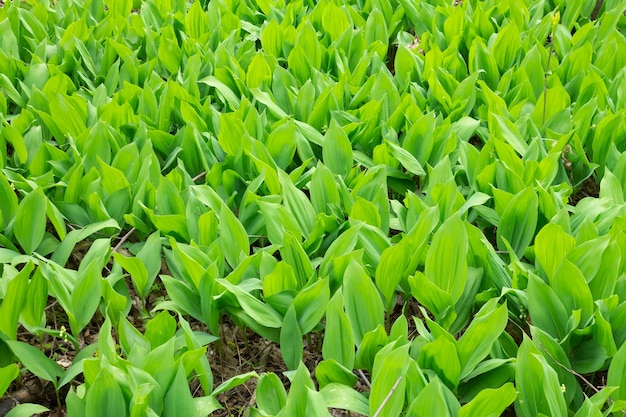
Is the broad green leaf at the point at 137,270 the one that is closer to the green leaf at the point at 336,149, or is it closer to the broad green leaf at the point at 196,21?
the green leaf at the point at 336,149

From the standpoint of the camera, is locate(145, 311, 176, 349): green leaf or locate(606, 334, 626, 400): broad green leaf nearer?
locate(606, 334, 626, 400): broad green leaf

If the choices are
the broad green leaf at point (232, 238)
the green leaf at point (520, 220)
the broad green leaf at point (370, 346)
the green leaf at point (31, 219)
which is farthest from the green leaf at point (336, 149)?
the green leaf at point (31, 219)

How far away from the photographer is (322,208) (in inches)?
95.8

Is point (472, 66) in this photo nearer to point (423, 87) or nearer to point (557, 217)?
point (423, 87)

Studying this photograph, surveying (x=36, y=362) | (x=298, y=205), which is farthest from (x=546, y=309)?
(x=36, y=362)

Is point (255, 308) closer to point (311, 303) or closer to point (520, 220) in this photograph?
point (311, 303)

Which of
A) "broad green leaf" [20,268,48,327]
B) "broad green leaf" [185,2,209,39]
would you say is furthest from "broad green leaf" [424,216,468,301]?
"broad green leaf" [185,2,209,39]

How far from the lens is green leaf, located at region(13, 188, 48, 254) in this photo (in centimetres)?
231

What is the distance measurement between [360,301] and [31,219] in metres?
1.10

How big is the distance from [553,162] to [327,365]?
1.17 meters

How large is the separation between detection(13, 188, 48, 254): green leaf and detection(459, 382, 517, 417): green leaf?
4.76ft

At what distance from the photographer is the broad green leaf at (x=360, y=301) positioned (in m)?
2.01

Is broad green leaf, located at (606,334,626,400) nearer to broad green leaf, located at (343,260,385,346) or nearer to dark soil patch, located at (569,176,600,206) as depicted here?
broad green leaf, located at (343,260,385,346)

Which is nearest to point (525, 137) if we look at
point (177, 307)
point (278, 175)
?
point (278, 175)
